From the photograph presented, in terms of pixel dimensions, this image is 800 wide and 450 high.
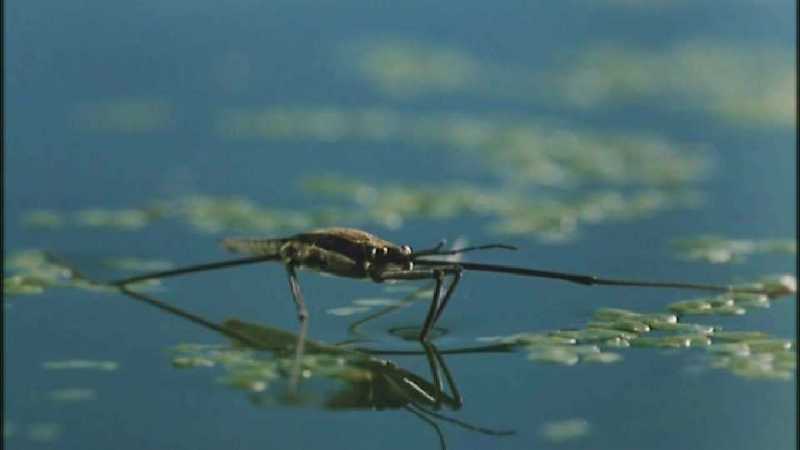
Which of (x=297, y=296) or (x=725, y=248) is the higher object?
(x=725, y=248)

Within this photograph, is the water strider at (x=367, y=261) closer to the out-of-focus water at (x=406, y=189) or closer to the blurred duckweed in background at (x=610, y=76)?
the out-of-focus water at (x=406, y=189)

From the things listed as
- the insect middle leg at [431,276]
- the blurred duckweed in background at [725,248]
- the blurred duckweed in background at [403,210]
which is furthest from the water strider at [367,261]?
the blurred duckweed in background at [403,210]

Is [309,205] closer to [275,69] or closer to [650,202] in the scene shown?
[650,202]

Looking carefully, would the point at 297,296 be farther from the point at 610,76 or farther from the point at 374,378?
the point at 610,76

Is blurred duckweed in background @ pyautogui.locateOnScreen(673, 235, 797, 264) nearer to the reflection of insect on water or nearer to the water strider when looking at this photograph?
the water strider

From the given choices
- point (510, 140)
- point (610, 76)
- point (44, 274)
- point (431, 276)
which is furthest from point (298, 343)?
point (610, 76)

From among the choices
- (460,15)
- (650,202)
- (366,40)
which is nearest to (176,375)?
(650,202)
